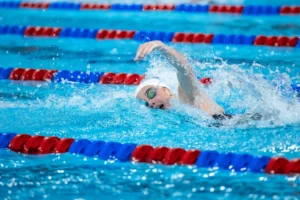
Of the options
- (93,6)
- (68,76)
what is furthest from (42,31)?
(68,76)

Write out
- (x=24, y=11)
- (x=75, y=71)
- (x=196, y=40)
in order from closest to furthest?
(x=75, y=71), (x=196, y=40), (x=24, y=11)

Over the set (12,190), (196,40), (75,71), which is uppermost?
(196,40)

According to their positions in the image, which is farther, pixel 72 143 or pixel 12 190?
pixel 72 143

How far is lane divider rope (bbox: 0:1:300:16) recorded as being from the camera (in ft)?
24.6

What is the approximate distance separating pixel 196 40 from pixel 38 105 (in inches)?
83.4

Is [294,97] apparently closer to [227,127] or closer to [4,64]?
[227,127]

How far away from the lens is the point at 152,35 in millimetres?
6402

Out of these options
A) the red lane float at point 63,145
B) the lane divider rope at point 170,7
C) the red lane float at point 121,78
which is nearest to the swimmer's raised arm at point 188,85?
the red lane float at point 63,145

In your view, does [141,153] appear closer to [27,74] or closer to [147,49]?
[147,49]

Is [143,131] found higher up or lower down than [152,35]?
lower down

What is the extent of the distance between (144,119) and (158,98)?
220mm

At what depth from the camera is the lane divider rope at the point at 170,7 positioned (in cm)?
750

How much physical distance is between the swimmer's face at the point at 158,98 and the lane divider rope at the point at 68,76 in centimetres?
95

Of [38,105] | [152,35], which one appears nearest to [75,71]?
[38,105]
